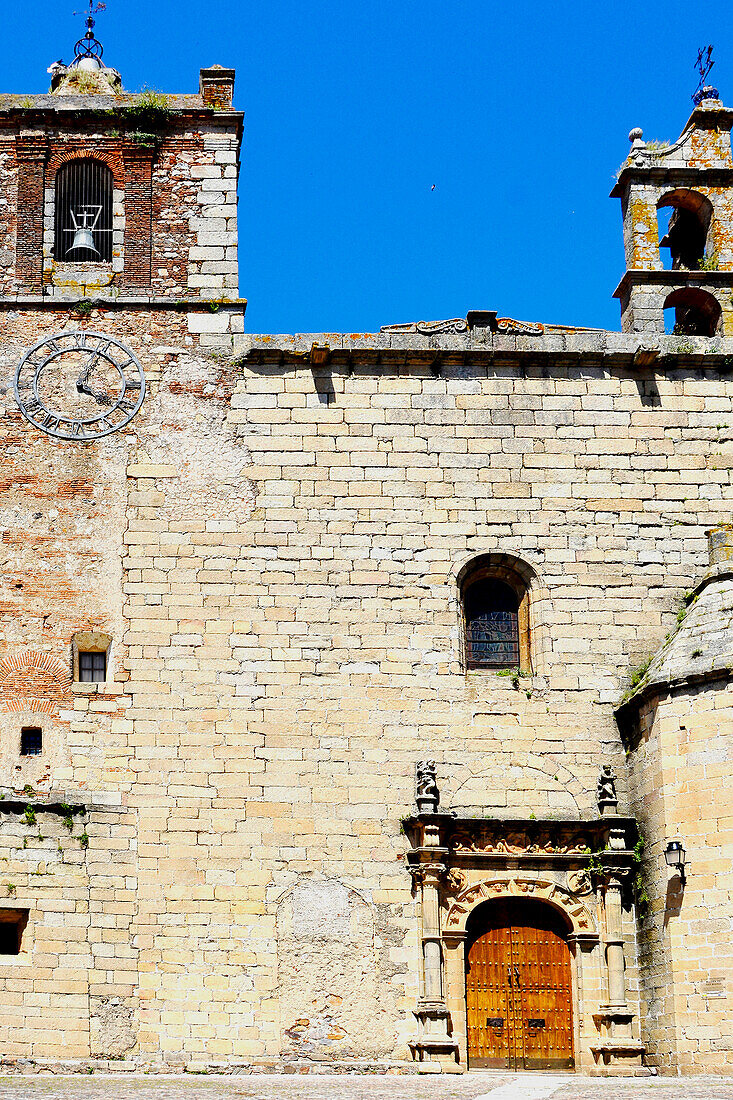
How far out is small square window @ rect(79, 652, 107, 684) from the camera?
1805 cm

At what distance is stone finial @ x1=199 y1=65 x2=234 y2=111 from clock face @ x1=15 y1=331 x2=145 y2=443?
10.1ft

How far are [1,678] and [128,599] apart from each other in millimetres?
1507

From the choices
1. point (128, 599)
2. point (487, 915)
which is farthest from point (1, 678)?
point (487, 915)

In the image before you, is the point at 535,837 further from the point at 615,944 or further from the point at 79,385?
the point at 79,385

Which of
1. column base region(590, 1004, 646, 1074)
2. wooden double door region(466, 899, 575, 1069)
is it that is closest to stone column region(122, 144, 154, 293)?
wooden double door region(466, 899, 575, 1069)

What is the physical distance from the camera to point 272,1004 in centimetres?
1697

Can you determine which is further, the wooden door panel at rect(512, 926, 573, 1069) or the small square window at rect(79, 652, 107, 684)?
the small square window at rect(79, 652, 107, 684)

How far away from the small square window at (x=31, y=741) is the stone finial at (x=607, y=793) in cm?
564

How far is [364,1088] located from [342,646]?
4784 millimetres

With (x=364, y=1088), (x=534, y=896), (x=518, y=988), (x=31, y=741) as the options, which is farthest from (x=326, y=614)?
(x=364, y=1088)

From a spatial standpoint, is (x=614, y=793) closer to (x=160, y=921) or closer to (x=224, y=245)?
Answer: (x=160, y=921)

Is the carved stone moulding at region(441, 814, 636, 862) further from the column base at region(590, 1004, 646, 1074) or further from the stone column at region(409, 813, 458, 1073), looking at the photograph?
the column base at region(590, 1004, 646, 1074)

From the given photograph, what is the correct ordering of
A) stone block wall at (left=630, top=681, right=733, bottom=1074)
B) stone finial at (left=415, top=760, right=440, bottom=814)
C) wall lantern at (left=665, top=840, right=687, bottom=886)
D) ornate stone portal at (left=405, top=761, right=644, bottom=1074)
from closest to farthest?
stone block wall at (left=630, top=681, right=733, bottom=1074) → wall lantern at (left=665, top=840, right=687, bottom=886) → ornate stone portal at (left=405, top=761, right=644, bottom=1074) → stone finial at (left=415, top=760, right=440, bottom=814)

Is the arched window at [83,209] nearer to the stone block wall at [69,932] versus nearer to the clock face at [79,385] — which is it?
the clock face at [79,385]
